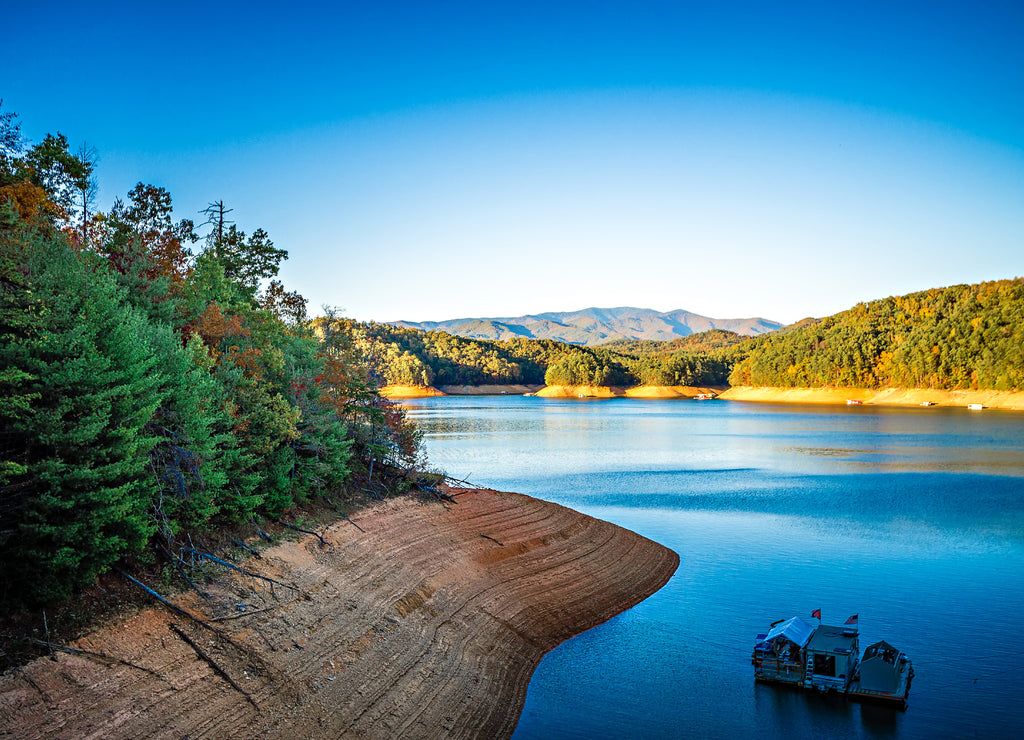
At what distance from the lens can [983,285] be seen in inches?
5300

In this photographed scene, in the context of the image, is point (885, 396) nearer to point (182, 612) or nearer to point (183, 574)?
point (183, 574)

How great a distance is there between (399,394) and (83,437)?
152 metres

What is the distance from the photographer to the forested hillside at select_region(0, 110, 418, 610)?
9.34 m

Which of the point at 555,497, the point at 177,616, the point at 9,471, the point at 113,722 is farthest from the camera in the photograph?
the point at 555,497

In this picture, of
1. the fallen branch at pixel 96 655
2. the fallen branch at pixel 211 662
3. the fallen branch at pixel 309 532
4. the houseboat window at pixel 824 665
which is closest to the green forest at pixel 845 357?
the fallen branch at pixel 309 532

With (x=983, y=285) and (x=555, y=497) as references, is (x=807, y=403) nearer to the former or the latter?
(x=983, y=285)

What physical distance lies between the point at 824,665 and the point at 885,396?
132885 millimetres

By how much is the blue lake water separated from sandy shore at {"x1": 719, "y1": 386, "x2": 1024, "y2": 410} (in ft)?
214

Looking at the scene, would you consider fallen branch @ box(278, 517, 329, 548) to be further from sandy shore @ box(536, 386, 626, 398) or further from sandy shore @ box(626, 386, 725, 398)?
Answer: sandy shore @ box(626, 386, 725, 398)

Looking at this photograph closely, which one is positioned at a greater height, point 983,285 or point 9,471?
point 983,285

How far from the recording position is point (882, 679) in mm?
12766

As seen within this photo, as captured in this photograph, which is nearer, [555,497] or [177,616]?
[177,616]

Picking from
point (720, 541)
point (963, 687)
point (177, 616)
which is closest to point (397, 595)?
point (177, 616)

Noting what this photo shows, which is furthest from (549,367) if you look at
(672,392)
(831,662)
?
(831,662)
